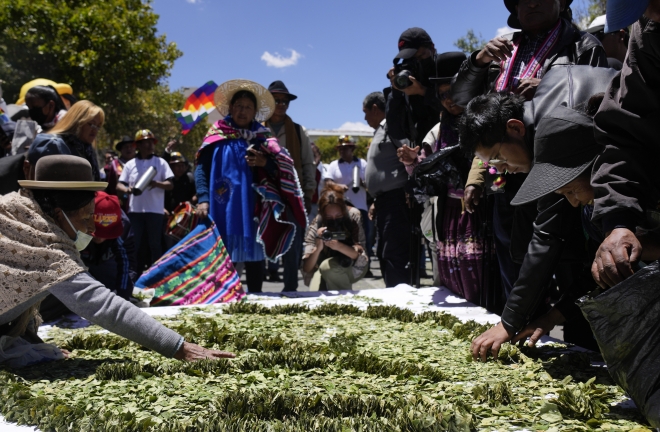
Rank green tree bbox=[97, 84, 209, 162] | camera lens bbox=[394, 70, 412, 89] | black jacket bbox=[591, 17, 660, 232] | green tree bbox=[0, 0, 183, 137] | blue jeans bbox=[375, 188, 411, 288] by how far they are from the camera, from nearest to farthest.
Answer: black jacket bbox=[591, 17, 660, 232]
camera lens bbox=[394, 70, 412, 89]
blue jeans bbox=[375, 188, 411, 288]
green tree bbox=[0, 0, 183, 137]
green tree bbox=[97, 84, 209, 162]

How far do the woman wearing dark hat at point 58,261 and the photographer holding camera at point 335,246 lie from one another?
3.55 meters

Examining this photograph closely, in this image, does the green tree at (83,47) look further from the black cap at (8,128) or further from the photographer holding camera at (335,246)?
the photographer holding camera at (335,246)

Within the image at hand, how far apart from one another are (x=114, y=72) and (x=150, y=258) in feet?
38.6

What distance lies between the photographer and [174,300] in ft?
19.3

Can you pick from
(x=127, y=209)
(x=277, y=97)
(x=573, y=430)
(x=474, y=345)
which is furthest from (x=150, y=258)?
(x=573, y=430)

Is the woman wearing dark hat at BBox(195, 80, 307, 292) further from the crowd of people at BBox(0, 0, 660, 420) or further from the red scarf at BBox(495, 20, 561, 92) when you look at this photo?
the red scarf at BBox(495, 20, 561, 92)

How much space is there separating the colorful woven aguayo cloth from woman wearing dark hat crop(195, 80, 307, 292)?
0.21m

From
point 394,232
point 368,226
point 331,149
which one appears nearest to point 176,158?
point 368,226

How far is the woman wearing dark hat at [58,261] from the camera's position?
303cm

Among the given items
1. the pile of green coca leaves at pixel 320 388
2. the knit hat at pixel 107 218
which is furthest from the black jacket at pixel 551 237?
the knit hat at pixel 107 218

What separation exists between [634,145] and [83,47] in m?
19.1

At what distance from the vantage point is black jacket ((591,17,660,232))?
87.9 inches

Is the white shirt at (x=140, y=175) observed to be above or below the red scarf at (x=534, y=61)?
below

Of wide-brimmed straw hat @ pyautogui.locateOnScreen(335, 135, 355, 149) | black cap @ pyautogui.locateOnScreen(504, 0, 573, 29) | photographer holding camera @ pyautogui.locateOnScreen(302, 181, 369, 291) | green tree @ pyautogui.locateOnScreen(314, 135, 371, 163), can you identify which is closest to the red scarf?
black cap @ pyautogui.locateOnScreen(504, 0, 573, 29)
